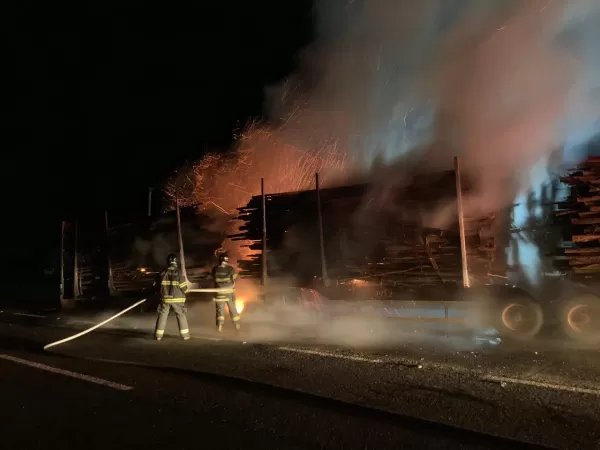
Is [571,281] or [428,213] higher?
[428,213]

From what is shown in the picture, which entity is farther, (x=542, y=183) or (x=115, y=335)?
(x=115, y=335)

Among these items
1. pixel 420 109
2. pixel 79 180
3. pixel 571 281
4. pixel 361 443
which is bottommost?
pixel 361 443

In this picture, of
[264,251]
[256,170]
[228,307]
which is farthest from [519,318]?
[256,170]

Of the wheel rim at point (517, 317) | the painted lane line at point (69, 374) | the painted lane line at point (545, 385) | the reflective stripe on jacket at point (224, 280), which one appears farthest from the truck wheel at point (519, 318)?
the painted lane line at point (69, 374)

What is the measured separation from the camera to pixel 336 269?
9.77 m

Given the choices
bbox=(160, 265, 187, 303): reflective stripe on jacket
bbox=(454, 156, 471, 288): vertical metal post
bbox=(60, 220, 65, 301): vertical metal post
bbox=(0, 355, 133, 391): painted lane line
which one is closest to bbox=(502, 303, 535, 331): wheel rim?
bbox=(454, 156, 471, 288): vertical metal post

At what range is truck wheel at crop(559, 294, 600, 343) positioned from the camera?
720cm

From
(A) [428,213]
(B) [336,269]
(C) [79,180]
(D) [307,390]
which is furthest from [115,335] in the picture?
(C) [79,180]

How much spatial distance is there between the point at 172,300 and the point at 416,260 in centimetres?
439

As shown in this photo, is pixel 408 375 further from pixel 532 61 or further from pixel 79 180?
pixel 79 180

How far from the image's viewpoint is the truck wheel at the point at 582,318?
23.6 ft

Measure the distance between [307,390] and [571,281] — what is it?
4.90m

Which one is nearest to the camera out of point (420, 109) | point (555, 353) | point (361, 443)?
point (361, 443)

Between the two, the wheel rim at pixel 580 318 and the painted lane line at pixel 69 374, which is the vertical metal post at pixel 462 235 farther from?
the painted lane line at pixel 69 374
